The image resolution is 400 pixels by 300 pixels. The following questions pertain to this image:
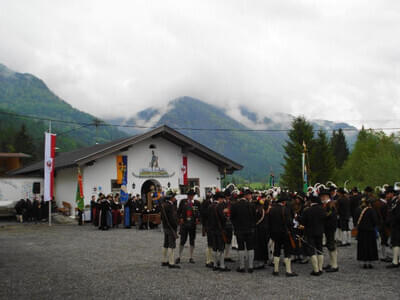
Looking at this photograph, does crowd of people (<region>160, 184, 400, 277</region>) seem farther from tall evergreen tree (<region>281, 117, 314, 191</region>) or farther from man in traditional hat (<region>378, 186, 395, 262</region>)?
tall evergreen tree (<region>281, 117, 314, 191</region>)

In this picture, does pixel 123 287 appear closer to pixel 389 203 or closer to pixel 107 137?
pixel 389 203

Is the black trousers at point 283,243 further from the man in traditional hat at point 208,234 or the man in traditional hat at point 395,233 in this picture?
the man in traditional hat at point 395,233

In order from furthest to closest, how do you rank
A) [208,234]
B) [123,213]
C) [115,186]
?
1. [115,186]
2. [123,213]
3. [208,234]

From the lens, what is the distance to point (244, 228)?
9148 mm

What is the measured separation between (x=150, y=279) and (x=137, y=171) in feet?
50.4

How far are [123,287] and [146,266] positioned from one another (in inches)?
83.3

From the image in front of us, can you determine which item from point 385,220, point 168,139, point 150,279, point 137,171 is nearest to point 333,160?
point 168,139

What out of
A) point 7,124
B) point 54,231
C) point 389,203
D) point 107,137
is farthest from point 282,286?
point 107,137

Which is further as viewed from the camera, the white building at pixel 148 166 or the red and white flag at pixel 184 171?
the red and white flag at pixel 184 171

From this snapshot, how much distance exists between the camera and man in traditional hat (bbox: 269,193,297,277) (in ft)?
28.3

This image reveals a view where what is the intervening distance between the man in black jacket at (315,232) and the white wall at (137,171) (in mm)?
15541

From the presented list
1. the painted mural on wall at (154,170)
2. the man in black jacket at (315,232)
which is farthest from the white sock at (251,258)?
the painted mural on wall at (154,170)

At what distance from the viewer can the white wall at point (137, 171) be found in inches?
869

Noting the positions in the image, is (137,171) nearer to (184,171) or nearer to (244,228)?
(184,171)
